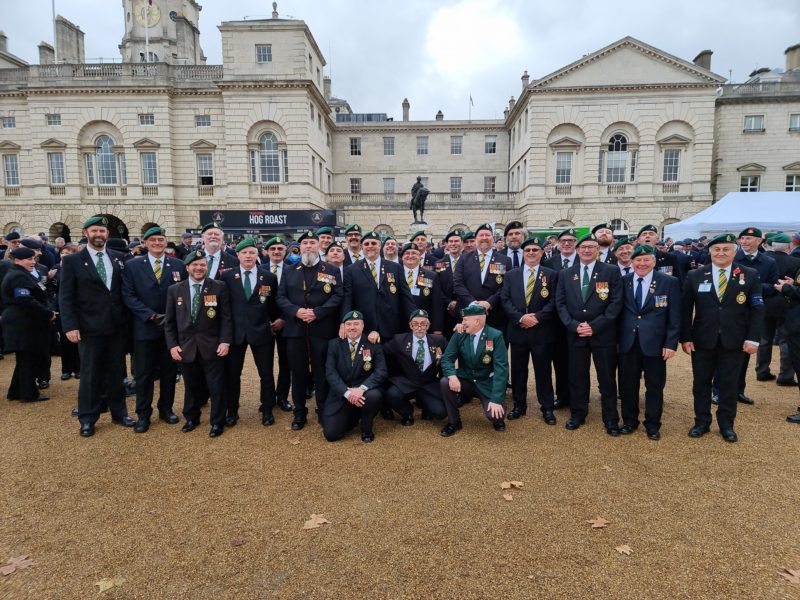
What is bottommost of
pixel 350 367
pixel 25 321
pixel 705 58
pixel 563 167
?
pixel 350 367

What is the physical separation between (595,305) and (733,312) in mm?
1497

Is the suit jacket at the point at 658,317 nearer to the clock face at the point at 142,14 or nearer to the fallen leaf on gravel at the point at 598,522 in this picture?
the fallen leaf on gravel at the point at 598,522

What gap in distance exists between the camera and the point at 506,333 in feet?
22.2

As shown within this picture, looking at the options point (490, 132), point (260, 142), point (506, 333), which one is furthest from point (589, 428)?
point (490, 132)

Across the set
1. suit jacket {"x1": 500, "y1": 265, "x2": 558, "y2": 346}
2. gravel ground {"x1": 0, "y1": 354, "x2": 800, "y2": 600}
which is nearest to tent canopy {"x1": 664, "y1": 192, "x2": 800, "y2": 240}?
gravel ground {"x1": 0, "y1": 354, "x2": 800, "y2": 600}

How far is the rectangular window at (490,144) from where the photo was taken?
144ft

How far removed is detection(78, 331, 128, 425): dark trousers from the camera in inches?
228

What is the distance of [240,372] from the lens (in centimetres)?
619

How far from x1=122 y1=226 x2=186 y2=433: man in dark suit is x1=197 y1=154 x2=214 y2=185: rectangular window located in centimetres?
3203

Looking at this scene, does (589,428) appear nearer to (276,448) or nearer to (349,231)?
(276,448)

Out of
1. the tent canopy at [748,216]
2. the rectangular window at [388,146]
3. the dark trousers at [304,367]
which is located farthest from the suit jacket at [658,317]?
the rectangular window at [388,146]

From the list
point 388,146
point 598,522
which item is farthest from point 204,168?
point 598,522

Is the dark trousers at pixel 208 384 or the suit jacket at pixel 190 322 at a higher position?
the suit jacket at pixel 190 322

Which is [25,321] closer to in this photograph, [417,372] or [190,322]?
[190,322]
